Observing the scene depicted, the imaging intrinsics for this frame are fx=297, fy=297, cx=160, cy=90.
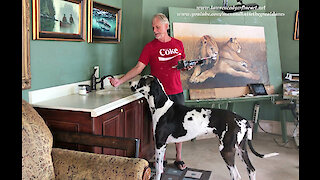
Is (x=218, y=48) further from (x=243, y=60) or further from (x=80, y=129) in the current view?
(x=80, y=129)

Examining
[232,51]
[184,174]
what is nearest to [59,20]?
[184,174]

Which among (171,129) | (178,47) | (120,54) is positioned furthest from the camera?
(120,54)

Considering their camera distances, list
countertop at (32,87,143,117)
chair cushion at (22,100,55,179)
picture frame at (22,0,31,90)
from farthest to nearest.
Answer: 1. countertop at (32,87,143,117)
2. picture frame at (22,0,31,90)
3. chair cushion at (22,100,55,179)

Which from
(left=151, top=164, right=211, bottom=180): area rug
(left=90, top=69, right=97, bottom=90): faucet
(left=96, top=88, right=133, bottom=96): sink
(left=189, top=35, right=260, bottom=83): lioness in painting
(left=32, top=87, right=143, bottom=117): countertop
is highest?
(left=189, top=35, right=260, bottom=83): lioness in painting

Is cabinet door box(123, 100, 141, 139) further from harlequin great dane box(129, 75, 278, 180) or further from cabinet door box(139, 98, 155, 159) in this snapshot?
harlequin great dane box(129, 75, 278, 180)

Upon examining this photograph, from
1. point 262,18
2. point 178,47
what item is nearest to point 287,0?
point 262,18

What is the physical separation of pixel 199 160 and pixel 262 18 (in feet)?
7.49

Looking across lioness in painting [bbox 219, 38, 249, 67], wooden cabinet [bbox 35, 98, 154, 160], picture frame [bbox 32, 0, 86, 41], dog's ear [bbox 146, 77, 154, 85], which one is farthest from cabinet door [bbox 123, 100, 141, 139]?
lioness in painting [bbox 219, 38, 249, 67]

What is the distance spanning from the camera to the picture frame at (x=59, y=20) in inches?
95.2

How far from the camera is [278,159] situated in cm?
363

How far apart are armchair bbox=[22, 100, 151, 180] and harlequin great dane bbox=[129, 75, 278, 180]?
0.83m

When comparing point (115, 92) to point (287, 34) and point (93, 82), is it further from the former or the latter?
point (287, 34)

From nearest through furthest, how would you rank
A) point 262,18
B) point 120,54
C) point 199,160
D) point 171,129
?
point 171,129 < point 199,160 < point 120,54 < point 262,18

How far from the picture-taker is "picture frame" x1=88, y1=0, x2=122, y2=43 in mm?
3193
